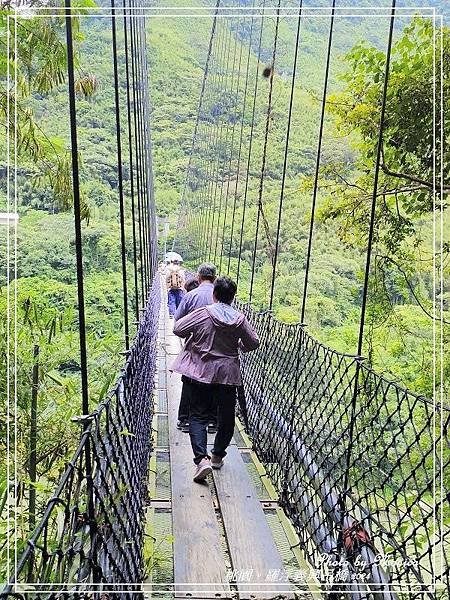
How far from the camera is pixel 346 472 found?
1274 mm

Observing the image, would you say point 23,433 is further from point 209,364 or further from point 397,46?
point 397,46

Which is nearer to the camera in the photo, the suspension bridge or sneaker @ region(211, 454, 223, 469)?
the suspension bridge

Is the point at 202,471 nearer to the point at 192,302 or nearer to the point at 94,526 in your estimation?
the point at 192,302

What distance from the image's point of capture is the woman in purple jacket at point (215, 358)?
1.87 meters

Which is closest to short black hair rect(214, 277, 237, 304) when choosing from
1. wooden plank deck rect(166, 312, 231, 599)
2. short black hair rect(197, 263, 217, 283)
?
short black hair rect(197, 263, 217, 283)

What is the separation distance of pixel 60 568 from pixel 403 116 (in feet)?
9.70

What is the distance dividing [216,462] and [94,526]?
1086 mm

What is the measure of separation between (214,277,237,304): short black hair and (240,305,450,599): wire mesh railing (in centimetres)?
24

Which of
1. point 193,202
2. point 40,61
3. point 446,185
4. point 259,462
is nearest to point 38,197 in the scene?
point 40,61

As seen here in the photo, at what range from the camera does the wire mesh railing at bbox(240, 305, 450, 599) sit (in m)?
1.11

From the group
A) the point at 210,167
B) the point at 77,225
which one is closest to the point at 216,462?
the point at 77,225

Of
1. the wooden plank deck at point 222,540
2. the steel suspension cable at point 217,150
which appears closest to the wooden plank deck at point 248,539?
the wooden plank deck at point 222,540

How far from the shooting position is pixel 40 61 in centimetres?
226

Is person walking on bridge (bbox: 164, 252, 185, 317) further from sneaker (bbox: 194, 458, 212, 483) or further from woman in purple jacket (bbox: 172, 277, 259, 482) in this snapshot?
sneaker (bbox: 194, 458, 212, 483)
